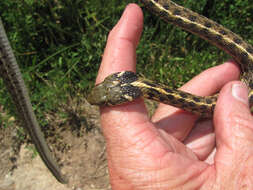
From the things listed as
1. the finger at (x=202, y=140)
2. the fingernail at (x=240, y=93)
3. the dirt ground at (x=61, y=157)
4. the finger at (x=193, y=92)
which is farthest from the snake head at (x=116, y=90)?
the dirt ground at (x=61, y=157)

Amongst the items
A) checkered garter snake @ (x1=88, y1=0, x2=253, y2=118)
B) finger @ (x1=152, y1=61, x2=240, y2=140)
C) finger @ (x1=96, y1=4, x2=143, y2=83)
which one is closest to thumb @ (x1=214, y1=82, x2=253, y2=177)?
checkered garter snake @ (x1=88, y1=0, x2=253, y2=118)

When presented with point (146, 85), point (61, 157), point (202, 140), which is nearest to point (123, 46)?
point (146, 85)

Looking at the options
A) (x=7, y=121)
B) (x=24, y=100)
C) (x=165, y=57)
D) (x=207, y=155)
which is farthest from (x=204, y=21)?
(x=7, y=121)

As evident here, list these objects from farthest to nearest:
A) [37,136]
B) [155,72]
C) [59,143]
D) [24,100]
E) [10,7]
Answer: [155,72]
[59,143]
[10,7]
[37,136]
[24,100]

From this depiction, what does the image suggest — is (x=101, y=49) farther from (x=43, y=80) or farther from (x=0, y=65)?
(x=0, y=65)

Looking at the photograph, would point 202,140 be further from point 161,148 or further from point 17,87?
point 17,87

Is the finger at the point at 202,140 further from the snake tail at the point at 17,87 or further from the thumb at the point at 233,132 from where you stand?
the snake tail at the point at 17,87
